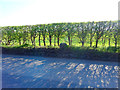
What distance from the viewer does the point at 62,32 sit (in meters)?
9.03

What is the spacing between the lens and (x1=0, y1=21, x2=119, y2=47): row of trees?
7.99 m

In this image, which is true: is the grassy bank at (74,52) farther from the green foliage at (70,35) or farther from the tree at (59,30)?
the tree at (59,30)

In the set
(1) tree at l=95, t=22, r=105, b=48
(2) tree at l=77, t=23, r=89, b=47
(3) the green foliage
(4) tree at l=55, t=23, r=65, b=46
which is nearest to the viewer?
(3) the green foliage

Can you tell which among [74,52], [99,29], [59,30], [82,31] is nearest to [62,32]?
[59,30]

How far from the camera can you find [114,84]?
12.8ft

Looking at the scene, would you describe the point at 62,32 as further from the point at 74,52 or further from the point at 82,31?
the point at 74,52

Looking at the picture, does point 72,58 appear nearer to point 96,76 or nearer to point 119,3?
point 96,76

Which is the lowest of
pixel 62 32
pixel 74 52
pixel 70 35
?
pixel 74 52

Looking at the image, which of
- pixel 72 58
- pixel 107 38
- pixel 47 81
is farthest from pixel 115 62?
pixel 47 81

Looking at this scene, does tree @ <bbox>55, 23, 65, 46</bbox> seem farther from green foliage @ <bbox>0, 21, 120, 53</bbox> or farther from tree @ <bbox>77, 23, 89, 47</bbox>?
tree @ <bbox>77, 23, 89, 47</bbox>

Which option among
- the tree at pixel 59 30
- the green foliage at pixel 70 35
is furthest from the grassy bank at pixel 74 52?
the tree at pixel 59 30

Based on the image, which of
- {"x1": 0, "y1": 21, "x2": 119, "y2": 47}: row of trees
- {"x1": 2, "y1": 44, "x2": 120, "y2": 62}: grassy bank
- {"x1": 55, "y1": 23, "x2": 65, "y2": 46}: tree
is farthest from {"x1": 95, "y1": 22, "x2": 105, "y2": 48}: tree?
{"x1": 55, "y1": 23, "x2": 65, "y2": 46}: tree

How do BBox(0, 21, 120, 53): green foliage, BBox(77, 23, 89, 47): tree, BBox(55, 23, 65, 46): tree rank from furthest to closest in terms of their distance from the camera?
BBox(55, 23, 65, 46): tree → BBox(77, 23, 89, 47): tree → BBox(0, 21, 120, 53): green foliage

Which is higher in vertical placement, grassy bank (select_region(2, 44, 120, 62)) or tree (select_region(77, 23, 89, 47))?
tree (select_region(77, 23, 89, 47))
